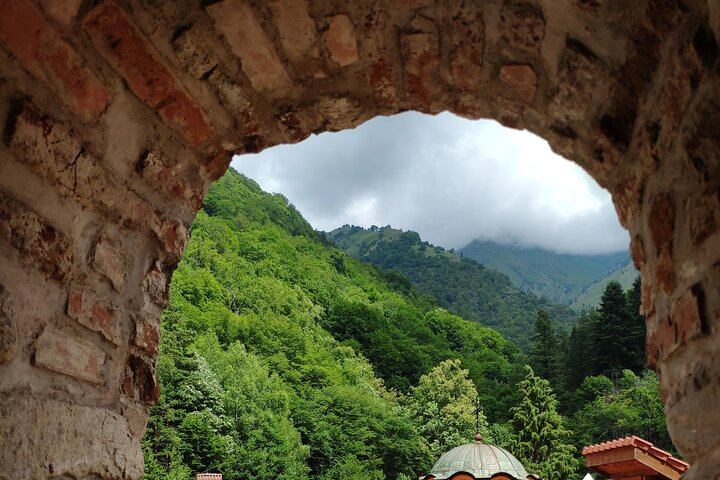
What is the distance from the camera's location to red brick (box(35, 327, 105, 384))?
5.44 ft

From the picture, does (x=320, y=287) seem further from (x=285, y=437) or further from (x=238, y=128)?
(x=238, y=128)

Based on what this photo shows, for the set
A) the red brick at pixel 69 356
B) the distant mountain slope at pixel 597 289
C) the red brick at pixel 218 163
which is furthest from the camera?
the distant mountain slope at pixel 597 289

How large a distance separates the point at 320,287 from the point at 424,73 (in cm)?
4326

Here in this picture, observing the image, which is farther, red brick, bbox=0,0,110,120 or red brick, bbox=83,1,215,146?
red brick, bbox=83,1,215,146

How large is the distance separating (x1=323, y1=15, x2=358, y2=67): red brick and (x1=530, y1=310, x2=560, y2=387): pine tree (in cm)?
3823

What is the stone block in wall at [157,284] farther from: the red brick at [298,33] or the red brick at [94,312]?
the red brick at [298,33]

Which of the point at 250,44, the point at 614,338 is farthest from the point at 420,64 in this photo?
the point at 614,338

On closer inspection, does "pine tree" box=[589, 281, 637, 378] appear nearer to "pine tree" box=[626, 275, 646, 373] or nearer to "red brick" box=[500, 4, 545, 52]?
"pine tree" box=[626, 275, 646, 373]

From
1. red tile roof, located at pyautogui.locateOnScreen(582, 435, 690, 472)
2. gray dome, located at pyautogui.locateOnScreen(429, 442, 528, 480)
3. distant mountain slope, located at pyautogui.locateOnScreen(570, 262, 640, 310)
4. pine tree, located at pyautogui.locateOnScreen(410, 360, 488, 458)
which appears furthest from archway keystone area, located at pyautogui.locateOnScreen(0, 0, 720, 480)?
distant mountain slope, located at pyautogui.locateOnScreen(570, 262, 640, 310)

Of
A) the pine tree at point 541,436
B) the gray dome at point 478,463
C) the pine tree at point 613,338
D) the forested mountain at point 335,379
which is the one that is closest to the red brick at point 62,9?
the gray dome at point 478,463

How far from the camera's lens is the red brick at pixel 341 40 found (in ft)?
6.63

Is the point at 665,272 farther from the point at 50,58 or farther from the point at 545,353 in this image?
the point at 545,353

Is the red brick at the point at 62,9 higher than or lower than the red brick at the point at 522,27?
lower

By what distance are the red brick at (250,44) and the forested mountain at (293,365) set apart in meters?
17.3
